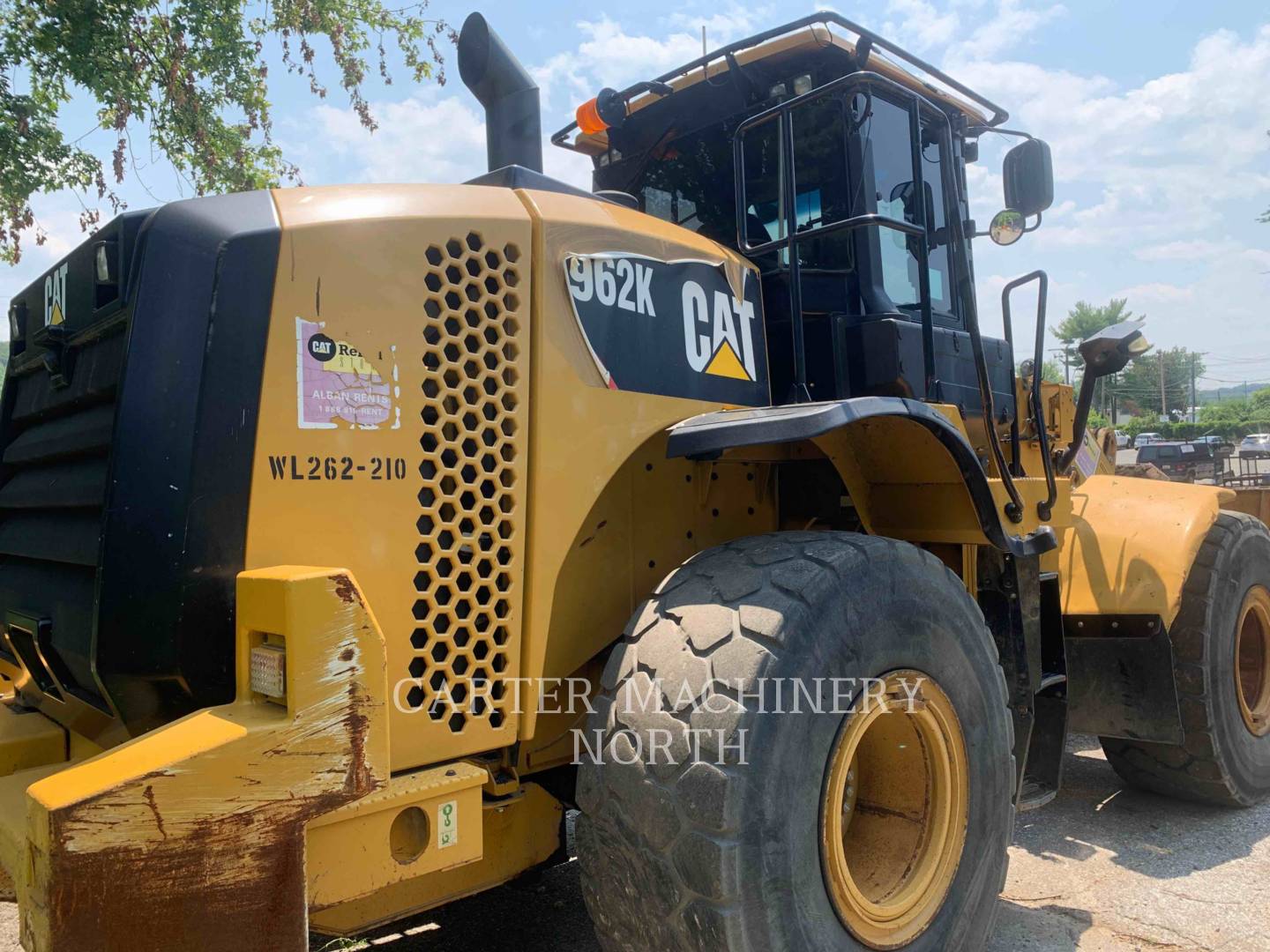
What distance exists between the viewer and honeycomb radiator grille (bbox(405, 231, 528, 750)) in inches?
88.7

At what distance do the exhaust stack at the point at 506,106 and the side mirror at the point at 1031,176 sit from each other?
5.95ft

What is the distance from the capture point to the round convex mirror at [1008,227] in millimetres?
3611

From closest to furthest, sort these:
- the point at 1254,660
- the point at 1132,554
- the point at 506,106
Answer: the point at 506,106, the point at 1132,554, the point at 1254,660

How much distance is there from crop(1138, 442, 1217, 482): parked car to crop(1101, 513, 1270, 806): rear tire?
798 inches

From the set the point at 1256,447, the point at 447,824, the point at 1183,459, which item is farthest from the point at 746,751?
the point at 1256,447

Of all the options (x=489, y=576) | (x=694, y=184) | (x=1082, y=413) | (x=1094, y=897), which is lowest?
(x=1094, y=897)

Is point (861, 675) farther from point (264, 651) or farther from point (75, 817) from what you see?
point (75, 817)

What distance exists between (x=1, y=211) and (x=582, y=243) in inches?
273

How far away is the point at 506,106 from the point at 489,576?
1.63m

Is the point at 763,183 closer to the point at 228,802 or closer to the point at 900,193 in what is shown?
the point at 900,193

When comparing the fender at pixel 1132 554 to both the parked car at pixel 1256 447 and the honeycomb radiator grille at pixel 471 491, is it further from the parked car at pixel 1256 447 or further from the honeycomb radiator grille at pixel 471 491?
the parked car at pixel 1256 447

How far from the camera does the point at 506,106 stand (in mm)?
3078

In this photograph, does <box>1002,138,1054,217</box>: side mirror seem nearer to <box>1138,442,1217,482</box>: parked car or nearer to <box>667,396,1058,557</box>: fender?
<box>667,396,1058,557</box>: fender

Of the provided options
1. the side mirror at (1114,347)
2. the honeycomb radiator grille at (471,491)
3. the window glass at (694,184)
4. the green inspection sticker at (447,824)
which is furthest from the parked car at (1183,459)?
the green inspection sticker at (447,824)
